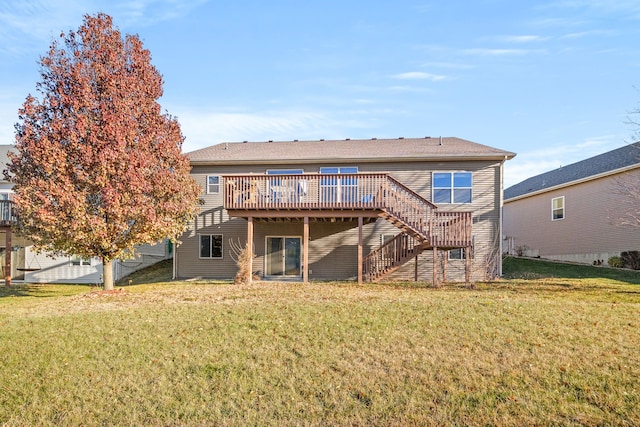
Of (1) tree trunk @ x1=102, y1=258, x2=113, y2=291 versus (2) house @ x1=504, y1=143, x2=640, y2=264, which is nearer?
(1) tree trunk @ x1=102, y1=258, x2=113, y2=291

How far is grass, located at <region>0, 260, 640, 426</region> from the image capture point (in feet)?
15.4

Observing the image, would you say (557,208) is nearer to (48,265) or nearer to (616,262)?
(616,262)

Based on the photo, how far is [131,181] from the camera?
12055 millimetres

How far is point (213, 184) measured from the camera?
17594 millimetres

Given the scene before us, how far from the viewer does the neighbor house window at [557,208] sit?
22.1 meters

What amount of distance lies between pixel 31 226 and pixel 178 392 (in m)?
10.2

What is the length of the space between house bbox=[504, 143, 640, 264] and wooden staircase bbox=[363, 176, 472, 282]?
22.8ft

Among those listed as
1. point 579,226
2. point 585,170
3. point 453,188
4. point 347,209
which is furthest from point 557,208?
point 347,209

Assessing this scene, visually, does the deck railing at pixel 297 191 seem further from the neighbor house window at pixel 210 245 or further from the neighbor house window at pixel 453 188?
the neighbor house window at pixel 210 245

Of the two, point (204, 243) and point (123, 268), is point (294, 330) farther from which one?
point (123, 268)

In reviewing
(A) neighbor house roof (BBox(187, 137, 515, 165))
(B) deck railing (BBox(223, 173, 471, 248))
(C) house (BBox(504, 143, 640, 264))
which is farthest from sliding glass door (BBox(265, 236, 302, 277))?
(C) house (BBox(504, 143, 640, 264))

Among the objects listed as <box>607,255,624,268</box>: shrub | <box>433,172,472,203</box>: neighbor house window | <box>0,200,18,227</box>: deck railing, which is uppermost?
<box>433,172,472,203</box>: neighbor house window

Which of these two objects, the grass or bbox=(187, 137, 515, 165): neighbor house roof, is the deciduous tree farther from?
bbox=(187, 137, 515, 165): neighbor house roof

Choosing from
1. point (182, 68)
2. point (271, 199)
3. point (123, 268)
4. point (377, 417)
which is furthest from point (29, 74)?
point (377, 417)
